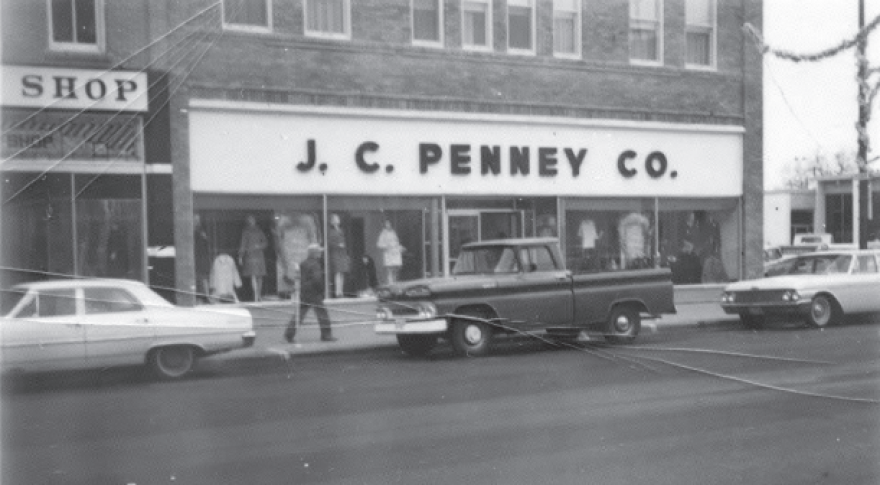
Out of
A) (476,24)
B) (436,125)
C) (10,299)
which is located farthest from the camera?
(436,125)

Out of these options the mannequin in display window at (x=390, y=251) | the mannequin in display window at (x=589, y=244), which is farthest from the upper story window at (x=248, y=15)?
the mannequin in display window at (x=589, y=244)

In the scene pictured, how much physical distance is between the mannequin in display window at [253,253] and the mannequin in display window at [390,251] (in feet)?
1.04

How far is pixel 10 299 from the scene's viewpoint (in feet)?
4.74

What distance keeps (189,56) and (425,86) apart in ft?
1.68

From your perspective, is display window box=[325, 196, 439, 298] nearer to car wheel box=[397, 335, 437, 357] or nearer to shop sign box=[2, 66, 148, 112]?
car wheel box=[397, 335, 437, 357]

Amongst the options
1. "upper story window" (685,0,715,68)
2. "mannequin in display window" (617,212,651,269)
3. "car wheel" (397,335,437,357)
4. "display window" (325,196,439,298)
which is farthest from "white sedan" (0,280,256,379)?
"upper story window" (685,0,715,68)

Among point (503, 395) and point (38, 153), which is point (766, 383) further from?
point (38, 153)

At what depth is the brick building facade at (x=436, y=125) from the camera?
141 cm

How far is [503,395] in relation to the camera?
2.51 m

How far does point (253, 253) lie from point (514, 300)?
0.76 metres

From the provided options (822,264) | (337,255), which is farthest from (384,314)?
(822,264)

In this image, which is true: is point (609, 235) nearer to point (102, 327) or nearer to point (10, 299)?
point (102, 327)

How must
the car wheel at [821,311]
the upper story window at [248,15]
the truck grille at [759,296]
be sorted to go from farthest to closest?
1. the car wheel at [821,311]
2. the truck grille at [759,296]
3. the upper story window at [248,15]

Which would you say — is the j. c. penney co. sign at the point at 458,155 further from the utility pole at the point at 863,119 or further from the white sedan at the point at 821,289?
the white sedan at the point at 821,289
